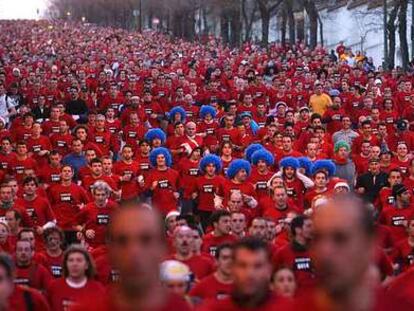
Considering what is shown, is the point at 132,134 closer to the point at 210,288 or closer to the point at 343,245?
the point at 210,288

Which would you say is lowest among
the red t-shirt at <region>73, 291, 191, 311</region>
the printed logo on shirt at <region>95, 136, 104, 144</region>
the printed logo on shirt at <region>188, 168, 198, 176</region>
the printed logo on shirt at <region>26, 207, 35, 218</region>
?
the printed logo on shirt at <region>26, 207, 35, 218</region>

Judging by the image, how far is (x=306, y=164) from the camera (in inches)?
618

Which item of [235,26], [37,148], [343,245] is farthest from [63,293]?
[235,26]

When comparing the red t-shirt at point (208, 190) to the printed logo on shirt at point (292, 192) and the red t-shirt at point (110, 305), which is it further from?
the red t-shirt at point (110, 305)

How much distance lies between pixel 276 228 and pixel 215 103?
13.1 meters

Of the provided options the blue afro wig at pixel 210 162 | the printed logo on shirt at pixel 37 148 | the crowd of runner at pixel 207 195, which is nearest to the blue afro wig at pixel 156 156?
the crowd of runner at pixel 207 195

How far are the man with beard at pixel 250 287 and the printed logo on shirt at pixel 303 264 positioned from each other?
416cm

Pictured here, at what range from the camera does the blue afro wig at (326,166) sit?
49.5 feet

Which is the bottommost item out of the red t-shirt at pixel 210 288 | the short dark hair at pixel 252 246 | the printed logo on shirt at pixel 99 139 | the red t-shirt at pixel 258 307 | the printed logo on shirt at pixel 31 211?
the red t-shirt at pixel 210 288

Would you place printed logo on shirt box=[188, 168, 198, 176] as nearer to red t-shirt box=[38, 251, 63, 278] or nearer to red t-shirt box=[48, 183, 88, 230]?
red t-shirt box=[48, 183, 88, 230]

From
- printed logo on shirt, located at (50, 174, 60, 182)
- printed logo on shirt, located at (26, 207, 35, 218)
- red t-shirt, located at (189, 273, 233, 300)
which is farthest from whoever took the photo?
printed logo on shirt, located at (50, 174, 60, 182)

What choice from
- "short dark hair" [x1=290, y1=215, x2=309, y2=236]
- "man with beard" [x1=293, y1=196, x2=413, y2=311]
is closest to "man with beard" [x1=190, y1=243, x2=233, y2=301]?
"short dark hair" [x1=290, y1=215, x2=309, y2=236]

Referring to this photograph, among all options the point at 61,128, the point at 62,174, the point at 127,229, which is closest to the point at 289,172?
the point at 62,174

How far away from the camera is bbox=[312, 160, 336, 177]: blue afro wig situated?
1509 cm
